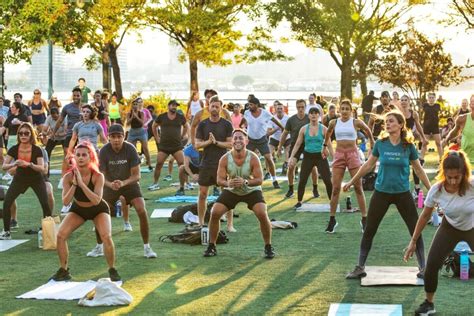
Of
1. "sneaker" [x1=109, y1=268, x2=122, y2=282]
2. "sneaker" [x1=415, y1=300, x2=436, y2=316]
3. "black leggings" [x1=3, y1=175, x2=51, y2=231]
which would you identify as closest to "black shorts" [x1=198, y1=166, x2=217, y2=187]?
"black leggings" [x1=3, y1=175, x2=51, y2=231]

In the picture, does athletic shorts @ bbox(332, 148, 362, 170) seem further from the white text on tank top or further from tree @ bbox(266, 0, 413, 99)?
tree @ bbox(266, 0, 413, 99)

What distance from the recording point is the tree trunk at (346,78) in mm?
50781

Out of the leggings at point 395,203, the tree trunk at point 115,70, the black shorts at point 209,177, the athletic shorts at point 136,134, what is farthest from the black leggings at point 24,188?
the tree trunk at point 115,70

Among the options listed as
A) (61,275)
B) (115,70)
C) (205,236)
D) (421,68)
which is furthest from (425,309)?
(115,70)

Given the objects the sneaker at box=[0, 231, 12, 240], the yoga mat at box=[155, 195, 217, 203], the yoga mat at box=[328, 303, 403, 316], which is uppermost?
the yoga mat at box=[328, 303, 403, 316]

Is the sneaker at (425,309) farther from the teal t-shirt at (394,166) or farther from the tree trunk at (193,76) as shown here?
the tree trunk at (193,76)

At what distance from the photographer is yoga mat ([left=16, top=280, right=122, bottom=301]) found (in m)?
10.1

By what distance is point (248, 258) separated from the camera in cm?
1238

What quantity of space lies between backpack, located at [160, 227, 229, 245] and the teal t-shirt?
3239 mm

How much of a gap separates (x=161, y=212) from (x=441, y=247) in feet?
27.7

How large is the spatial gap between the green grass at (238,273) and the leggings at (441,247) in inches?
17.1

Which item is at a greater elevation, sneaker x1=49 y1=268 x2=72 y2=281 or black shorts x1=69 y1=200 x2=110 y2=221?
black shorts x1=69 y1=200 x2=110 y2=221

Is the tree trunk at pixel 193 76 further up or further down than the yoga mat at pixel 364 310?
further up

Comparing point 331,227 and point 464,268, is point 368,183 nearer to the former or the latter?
point 331,227
